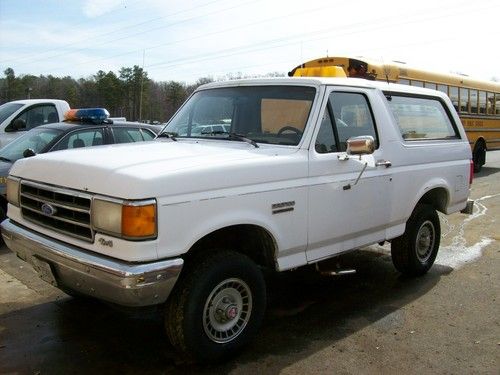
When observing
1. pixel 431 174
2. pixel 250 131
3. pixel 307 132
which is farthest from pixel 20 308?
pixel 431 174

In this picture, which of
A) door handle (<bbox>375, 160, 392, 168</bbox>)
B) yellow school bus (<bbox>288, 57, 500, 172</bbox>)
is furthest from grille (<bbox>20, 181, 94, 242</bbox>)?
yellow school bus (<bbox>288, 57, 500, 172</bbox>)

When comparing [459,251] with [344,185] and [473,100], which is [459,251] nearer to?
[344,185]

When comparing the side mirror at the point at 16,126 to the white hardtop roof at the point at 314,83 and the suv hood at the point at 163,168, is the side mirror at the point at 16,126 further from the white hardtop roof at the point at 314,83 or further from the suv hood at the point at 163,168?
the suv hood at the point at 163,168

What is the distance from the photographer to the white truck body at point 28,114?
9.77 meters

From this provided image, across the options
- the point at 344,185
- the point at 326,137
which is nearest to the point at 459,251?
the point at 344,185

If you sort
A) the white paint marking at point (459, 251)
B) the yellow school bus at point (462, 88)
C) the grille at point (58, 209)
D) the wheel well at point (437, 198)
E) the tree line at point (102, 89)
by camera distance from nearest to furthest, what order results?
the grille at point (58, 209) → the wheel well at point (437, 198) → the white paint marking at point (459, 251) → the yellow school bus at point (462, 88) → the tree line at point (102, 89)

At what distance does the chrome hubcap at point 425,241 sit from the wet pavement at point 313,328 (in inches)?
9.5

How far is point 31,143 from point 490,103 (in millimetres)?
14323

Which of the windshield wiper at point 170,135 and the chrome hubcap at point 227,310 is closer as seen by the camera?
the chrome hubcap at point 227,310

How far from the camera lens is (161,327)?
14.0 ft

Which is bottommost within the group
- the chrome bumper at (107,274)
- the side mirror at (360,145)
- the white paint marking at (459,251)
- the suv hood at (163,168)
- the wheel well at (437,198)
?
the white paint marking at (459,251)

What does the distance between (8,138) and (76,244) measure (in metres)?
7.40

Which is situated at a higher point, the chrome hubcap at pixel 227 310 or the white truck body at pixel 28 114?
the white truck body at pixel 28 114

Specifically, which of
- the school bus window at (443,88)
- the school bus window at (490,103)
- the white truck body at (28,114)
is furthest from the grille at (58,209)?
the school bus window at (490,103)
